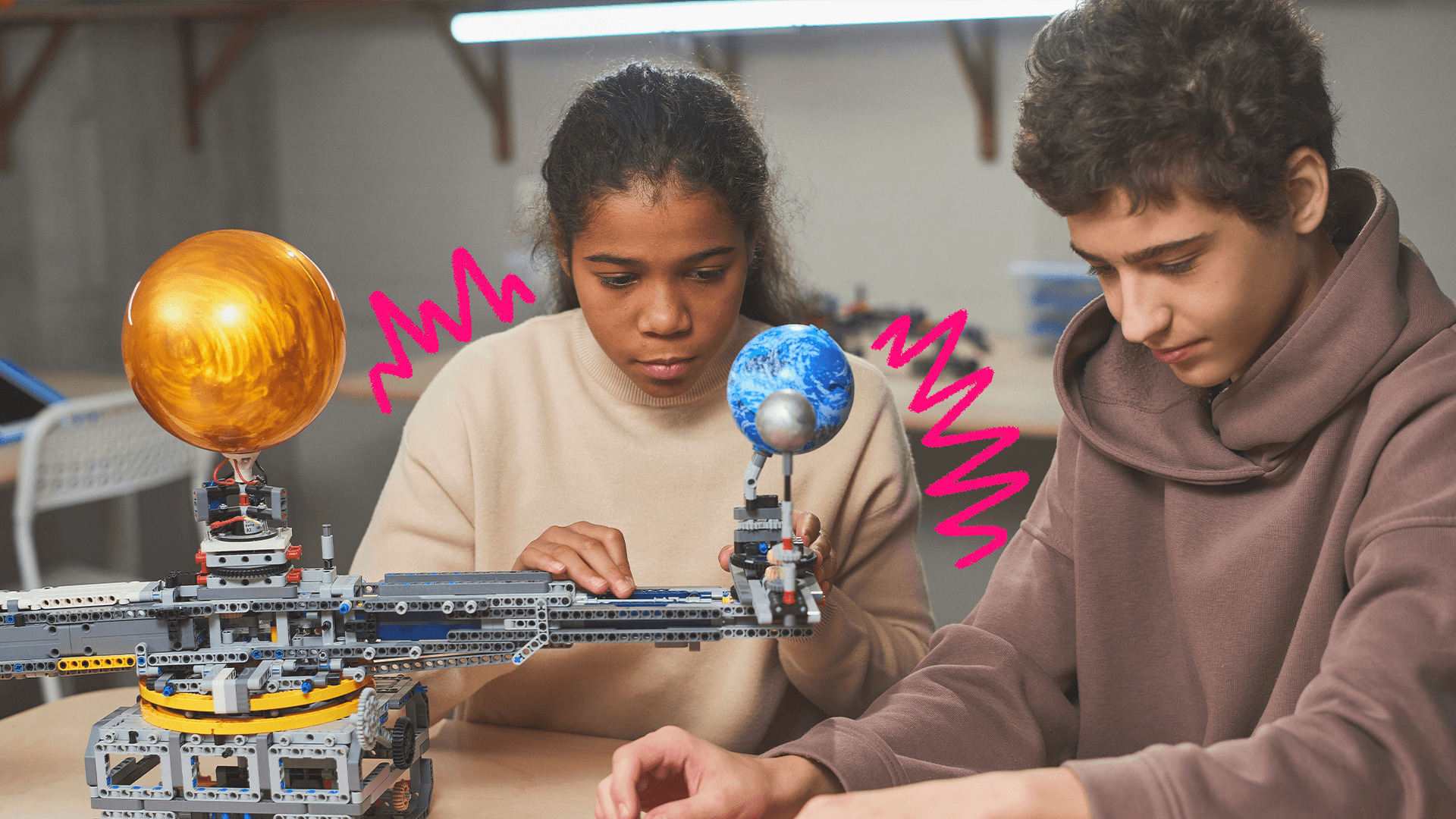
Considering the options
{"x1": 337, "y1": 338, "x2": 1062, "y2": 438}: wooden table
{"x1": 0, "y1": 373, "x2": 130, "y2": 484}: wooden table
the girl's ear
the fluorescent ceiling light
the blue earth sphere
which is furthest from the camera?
{"x1": 0, "y1": 373, "x2": 130, "y2": 484}: wooden table

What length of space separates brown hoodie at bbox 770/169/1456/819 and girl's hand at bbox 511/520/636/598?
0.83 feet

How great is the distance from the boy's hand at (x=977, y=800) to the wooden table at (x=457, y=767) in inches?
16.5

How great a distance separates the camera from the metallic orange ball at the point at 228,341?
42.9 inches

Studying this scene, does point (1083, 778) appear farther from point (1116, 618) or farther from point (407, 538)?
point (407, 538)

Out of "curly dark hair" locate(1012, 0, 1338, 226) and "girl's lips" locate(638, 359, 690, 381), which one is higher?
"curly dark hair" locate(1012, 0, 1338, 226)

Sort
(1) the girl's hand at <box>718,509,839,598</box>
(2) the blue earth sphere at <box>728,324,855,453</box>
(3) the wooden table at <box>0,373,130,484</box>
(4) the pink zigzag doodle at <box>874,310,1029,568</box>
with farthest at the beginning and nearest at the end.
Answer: (3) the wooden table at <box>0,373,130,484</box> < (4) the pink zigzag doodle at <box>874,310,1029,568</box> < (1) the girl's hand at <box>718,509,839,598</box> < (2) the blue earth sphere at <box>728,324,855,453</box>

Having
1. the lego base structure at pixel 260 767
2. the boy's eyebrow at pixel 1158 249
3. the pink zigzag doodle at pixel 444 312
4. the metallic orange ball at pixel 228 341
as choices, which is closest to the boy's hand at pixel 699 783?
the lego base structure at pixel 260 767

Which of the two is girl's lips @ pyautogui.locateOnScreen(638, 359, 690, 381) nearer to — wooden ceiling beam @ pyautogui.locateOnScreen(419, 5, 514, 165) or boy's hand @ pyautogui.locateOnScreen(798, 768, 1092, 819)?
boy's hand @ pyautogui.locateOnScreen(798, 768, 1092, 819)

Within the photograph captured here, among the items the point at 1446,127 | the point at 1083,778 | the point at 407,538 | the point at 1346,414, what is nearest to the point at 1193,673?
the point at 1346,414

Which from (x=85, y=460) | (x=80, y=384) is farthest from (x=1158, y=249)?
(x=80, y=384)

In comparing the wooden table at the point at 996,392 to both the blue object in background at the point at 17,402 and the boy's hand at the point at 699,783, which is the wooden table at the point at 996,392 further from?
→ the boy's hand at the point at 699,783

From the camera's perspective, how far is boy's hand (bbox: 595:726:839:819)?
1.12m

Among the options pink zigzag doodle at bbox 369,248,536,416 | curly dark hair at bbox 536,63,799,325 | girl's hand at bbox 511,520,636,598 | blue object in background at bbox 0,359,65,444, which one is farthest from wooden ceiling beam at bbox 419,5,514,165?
girl's hand at bbox 511,520,636,598

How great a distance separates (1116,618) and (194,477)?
136 inches
